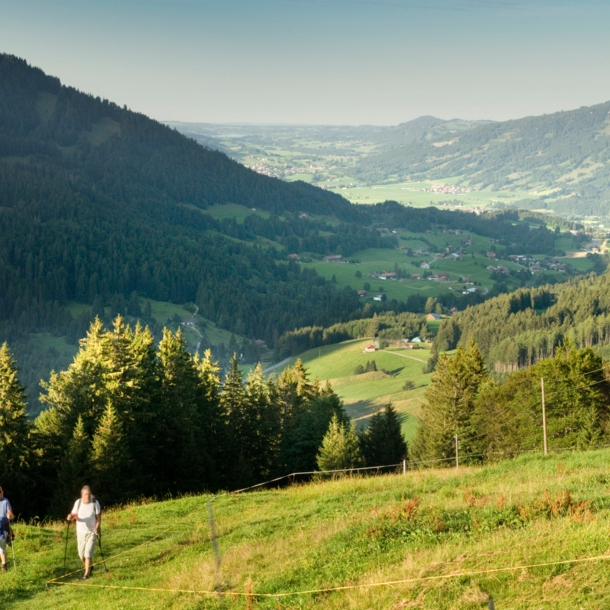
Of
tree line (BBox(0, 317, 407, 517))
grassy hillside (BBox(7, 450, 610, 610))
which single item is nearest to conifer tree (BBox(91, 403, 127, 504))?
tree line (BBox(0, 317, 407, 517))

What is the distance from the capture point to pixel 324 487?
82.7 feet

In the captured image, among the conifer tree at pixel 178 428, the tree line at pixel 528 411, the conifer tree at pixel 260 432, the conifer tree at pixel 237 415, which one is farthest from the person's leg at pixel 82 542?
the conifer tree at pixel 260 432

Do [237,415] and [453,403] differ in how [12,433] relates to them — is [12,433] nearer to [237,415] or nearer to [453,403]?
[237,415]

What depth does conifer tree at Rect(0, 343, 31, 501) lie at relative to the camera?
38.5 m

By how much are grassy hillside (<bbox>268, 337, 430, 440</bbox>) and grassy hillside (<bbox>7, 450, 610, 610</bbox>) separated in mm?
85507

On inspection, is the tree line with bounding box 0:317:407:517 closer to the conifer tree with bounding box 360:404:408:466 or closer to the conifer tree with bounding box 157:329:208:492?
the conifer tree with bounding box 157:329:208:492

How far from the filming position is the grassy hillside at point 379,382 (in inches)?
5044

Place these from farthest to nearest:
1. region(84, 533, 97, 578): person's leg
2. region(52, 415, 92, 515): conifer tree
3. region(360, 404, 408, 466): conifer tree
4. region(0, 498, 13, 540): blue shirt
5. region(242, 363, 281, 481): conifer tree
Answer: region(360, 404, 408, 466): conifer tree
region(242, 363, 281, 481): conifer tree
region(52, 415, 92, 515): conifer tree
region(0, 498, 13, 540): blue shirt
region(84, 533, 97, 578): person's leg

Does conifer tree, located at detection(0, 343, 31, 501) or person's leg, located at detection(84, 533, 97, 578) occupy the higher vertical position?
person's leg, located at detection(84, 533, 97, 578)

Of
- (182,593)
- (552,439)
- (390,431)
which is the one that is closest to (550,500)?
(182,593)

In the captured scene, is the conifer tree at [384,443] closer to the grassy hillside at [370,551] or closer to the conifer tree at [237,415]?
the conifer tree at [237,415]

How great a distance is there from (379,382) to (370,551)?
15033cm

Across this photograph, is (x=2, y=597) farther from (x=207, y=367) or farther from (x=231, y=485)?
(x=207, y=367)

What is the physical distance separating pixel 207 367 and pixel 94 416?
1924cm
